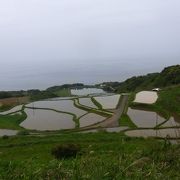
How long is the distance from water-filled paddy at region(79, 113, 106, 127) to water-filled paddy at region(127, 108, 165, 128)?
8.13ft

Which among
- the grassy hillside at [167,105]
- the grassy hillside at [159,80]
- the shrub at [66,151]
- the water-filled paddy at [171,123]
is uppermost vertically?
the grassy hillside at [159,80]

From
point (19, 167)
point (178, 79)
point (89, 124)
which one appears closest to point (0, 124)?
point (89, 124)

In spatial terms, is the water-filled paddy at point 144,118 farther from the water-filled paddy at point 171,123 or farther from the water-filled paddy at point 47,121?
the water-filled paddy at point 47,121

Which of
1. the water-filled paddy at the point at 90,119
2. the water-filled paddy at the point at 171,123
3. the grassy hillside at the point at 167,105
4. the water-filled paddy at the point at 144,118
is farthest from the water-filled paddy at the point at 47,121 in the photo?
the grassy hillside at the point at 167,105

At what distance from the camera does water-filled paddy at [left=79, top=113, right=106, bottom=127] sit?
28.1 m

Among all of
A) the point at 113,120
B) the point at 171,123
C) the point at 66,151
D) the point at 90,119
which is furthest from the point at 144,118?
the point at 66,151

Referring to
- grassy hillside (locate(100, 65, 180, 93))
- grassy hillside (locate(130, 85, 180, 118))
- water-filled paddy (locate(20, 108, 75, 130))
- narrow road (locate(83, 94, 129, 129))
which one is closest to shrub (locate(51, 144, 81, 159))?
narrow road (locate(83, 94, 129, 129))

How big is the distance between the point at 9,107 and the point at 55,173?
131ft

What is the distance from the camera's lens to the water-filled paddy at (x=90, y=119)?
28.1 meters

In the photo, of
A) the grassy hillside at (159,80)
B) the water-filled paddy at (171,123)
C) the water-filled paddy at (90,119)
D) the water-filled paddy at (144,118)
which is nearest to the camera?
the water-filled paddy at (171,123)

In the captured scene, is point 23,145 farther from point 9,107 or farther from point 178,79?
point 178,79

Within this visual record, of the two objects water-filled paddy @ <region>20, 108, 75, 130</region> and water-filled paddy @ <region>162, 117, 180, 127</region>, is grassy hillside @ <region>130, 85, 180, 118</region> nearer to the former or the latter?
water-filled paddy @ <region>162, 117, 180, 127</region>

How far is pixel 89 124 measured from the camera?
90.2 ft

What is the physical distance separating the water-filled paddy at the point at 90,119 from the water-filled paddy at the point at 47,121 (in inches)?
30.9
